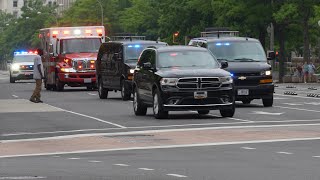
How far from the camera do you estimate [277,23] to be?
80.1 meters

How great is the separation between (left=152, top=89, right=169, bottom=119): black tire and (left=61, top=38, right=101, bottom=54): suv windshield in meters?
22.2

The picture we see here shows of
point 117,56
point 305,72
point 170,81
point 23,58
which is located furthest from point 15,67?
point 170,81

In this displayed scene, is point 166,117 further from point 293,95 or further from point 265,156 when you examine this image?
point 293,95

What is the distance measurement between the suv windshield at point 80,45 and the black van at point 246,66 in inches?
612

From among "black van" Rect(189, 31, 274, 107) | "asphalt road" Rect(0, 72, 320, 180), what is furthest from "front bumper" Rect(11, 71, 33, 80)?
"asphalt road" Rect(0, 72, 320, 180)

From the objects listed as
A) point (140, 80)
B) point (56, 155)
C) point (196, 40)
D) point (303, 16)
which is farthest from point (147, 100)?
point (303, 16)

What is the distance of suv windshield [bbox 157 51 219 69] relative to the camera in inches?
1064

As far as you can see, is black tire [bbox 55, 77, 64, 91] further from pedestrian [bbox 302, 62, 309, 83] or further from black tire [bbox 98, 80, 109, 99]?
pedestrian [bbox 302, 62, 309, 83]

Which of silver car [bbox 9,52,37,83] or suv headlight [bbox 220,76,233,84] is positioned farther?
silver car [bbox 9,52,37,83]

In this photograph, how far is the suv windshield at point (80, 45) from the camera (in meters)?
48.5

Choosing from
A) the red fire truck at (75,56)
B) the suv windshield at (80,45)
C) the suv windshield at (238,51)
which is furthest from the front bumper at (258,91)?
the suv windshield at (80,45)

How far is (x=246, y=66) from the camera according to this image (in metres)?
32.0

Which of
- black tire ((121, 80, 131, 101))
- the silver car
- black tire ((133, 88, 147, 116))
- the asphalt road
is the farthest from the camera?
the silver car

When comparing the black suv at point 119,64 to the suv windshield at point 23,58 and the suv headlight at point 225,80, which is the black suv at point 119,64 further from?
the suv windshield at point 23,58
